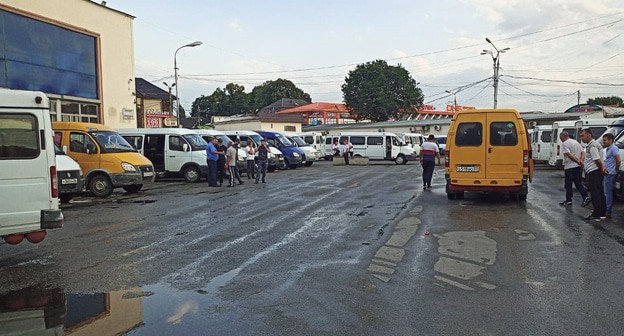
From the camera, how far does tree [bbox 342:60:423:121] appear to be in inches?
2830

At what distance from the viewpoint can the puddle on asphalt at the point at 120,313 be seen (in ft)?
14.9

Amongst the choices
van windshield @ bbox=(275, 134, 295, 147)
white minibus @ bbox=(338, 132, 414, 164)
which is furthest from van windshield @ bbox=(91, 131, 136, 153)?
white minibus @ bbox=(338, 132, 414, 164)

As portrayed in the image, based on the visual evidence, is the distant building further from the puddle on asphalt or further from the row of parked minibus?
the puddle on asphalt

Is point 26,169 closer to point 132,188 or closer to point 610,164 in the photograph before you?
point 132,188

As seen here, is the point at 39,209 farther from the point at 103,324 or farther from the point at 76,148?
the point at 76,148

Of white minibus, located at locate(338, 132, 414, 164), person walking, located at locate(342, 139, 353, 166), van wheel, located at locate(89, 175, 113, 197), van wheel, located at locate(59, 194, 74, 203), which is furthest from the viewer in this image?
white minibus, located at locate(338, 132, 414, 164)

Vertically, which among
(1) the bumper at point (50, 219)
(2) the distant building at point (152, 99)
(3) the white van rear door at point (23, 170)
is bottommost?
(1) the bumper at point (50, 219)

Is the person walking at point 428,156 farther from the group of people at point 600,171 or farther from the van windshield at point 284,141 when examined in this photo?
the van windshield at point 284,141

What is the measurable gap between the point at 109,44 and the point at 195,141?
9244 millimetres

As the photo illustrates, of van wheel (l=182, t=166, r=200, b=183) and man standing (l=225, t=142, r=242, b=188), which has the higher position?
man standing (l=225, t=142, r=242, b=188)

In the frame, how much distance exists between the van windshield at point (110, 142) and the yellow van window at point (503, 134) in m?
10.8

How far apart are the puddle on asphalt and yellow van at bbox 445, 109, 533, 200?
8.50 meters

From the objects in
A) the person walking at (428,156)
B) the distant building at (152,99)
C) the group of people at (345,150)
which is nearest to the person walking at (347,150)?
the group of people at (345,150)

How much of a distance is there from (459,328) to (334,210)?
7231mm
